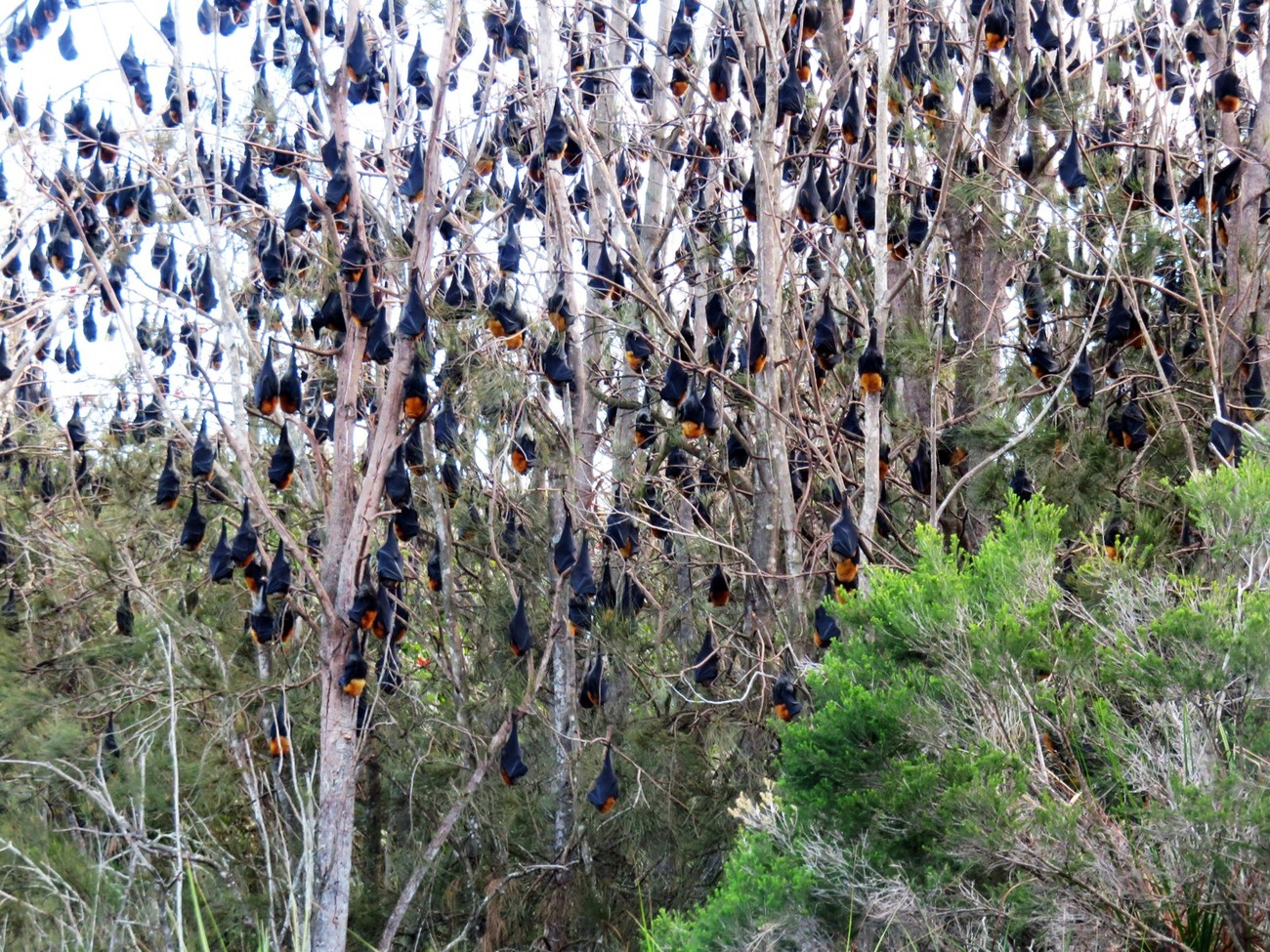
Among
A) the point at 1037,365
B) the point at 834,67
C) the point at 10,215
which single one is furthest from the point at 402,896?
the point at 10,215

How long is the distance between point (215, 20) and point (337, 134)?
1.14m

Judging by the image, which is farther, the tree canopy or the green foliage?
the tree canopy

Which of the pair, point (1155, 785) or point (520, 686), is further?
point (520, 686)

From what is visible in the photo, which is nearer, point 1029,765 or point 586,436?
point 1029,765

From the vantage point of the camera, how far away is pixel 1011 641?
11.0 feet

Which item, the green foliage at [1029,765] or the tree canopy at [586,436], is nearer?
the green foliage at [1029,765]

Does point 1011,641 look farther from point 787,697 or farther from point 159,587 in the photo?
point 159,587

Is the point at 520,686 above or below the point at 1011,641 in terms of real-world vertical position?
below

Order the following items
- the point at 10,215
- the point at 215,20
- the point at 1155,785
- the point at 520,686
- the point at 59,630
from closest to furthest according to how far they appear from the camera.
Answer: the point at 1155,785, the point at 215,20, the point at 520,686, the point at 59,630, the point at 10,215

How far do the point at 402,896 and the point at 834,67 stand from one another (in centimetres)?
478

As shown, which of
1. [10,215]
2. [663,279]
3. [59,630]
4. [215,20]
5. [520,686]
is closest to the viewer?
[215,20]

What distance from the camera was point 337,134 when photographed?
547 centimetres

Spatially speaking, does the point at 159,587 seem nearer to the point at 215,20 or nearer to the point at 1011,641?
the point at 215,20

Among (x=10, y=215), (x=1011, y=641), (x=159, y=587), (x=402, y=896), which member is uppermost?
(x=10, y=215)
